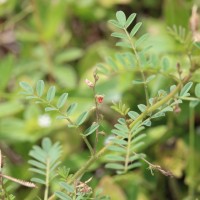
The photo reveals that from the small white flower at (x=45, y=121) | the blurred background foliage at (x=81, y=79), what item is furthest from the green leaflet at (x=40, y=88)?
the small white flower at (x=45, y=121)

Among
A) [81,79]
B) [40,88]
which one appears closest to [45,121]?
[81,79]

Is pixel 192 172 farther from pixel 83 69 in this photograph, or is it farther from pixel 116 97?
pixel 83 69

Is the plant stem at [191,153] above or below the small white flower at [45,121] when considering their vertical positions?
below

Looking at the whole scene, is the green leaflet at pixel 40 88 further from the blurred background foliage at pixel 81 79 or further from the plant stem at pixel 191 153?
the plant stem at pixel 191 153

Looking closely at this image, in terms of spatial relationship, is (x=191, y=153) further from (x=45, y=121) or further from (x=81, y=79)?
(x=81, y=79)

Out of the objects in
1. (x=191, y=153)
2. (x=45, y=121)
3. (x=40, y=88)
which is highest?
(x=40, y=88)

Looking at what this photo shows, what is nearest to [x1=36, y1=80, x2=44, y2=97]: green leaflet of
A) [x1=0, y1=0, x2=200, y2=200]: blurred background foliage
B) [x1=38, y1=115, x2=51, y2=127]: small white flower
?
[x1=0, y1=0, x2=200, y2=200]: blurred background foliage

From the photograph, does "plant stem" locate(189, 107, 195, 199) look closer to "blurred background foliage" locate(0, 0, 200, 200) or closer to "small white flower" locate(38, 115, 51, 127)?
"blurred background foliage" locate(0, 0, 200, 200)

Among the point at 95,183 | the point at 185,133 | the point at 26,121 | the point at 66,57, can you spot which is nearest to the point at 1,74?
the point at 26,121
